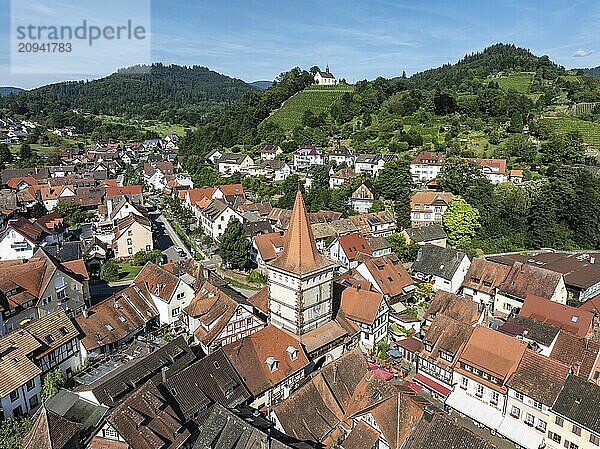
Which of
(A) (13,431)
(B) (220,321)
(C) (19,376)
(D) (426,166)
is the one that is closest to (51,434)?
(A) (13,431)

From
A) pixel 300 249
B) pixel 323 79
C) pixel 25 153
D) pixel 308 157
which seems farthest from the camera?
pixel 323 79

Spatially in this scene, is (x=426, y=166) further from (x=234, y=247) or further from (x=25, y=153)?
(x=25, y=153)

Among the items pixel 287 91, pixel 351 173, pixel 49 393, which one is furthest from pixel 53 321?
pixel 287 91

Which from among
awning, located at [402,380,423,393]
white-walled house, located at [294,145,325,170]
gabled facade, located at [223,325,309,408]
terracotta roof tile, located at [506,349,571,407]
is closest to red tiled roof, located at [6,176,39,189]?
white-walled house, located at [294,145,325,170]

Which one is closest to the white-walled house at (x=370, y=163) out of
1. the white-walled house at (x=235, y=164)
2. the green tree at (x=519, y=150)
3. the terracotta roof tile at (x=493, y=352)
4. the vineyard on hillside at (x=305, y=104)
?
the green tree at (x=519, y=150)

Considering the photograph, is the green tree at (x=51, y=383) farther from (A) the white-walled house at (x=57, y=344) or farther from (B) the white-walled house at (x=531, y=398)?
(B) the white-walled house at (x=531, y=398)

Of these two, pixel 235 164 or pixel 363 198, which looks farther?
pixel 235 164
